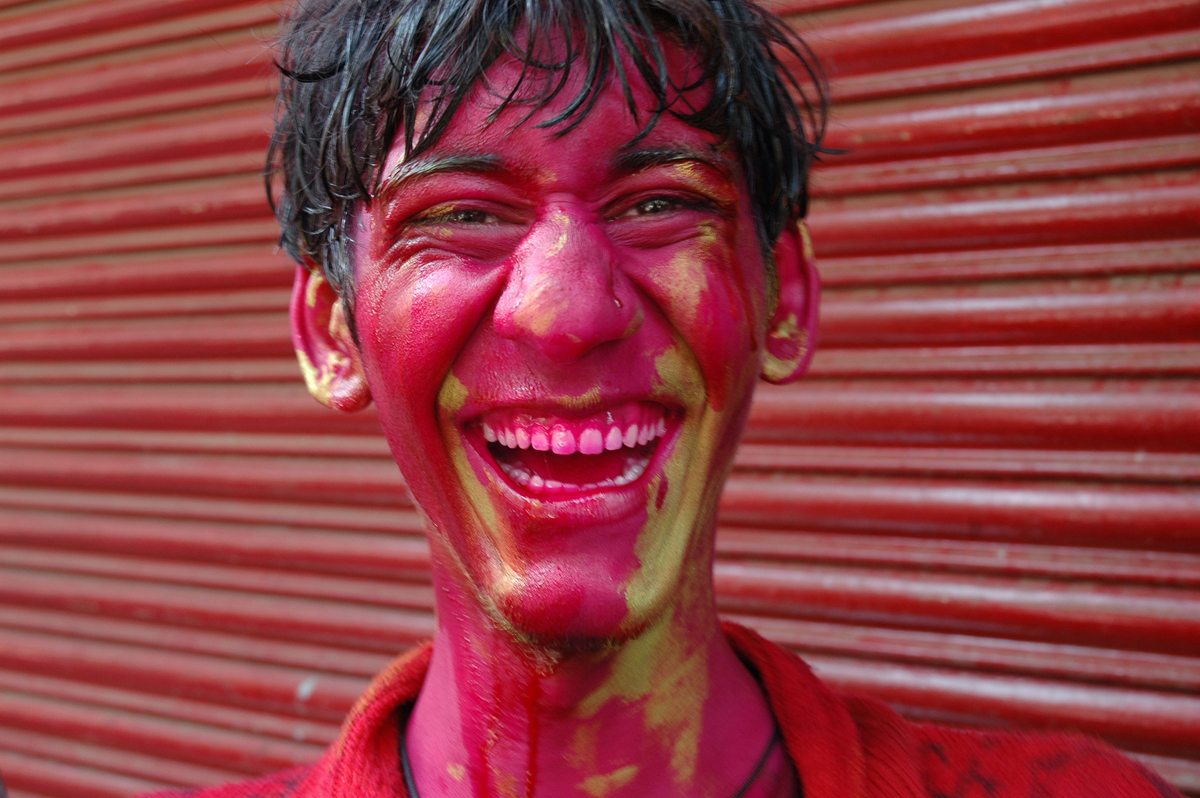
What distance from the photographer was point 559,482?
4.18 ft

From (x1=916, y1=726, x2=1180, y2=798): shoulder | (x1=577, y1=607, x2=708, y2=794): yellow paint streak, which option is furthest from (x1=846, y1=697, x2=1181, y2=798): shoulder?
(x1=577, y1=607, x2=708, y2=794): yellow paint streak

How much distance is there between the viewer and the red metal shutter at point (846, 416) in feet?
6.60

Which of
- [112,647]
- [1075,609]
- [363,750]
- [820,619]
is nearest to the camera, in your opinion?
[363,750]

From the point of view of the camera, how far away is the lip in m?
1.21

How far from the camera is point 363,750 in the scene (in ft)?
4.88

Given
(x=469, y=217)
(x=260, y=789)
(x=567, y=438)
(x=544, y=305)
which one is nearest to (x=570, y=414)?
(x=567, y=438)

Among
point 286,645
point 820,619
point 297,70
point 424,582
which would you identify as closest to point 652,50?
point 297,70

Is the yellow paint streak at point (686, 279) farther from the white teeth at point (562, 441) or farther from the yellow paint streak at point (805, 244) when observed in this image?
the yellow paint streak at point (805, 244)

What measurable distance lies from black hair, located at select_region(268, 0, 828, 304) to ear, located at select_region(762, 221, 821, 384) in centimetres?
6

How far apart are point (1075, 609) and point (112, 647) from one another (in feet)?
10.3

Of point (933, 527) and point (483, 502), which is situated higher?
point (483, 502)

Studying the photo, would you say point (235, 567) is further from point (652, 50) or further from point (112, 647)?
point (652, 50)

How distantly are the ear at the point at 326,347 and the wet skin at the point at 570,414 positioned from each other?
0.37 feet

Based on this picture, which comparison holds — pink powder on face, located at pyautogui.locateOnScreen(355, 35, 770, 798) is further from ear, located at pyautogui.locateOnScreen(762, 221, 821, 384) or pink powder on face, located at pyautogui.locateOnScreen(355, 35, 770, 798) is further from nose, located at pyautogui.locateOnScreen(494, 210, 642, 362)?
ear, located at pyautogui.locateOnScreen(762, 221, 821, 384)
